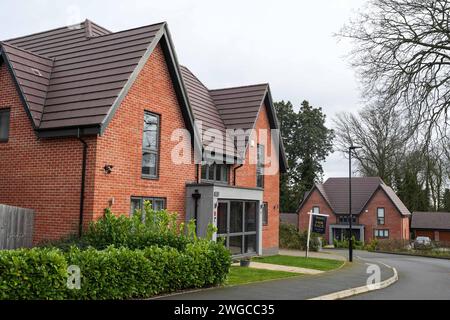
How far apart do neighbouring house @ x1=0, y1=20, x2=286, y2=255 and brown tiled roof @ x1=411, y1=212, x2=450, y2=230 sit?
48.8 metres

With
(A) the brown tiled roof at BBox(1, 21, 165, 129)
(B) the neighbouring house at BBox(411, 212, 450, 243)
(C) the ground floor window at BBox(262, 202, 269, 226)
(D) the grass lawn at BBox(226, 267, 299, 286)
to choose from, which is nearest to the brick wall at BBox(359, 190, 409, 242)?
(B) the neighbouring house at BBox(411, 212, 450, 243)

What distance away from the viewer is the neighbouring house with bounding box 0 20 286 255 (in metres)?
14.2

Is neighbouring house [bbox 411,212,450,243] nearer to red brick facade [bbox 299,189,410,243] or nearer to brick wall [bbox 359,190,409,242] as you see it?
red brick facade [bbox 299,189,410,243]

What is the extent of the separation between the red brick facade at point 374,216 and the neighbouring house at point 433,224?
3.91 m

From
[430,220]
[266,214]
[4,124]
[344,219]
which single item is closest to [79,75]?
[4,124]

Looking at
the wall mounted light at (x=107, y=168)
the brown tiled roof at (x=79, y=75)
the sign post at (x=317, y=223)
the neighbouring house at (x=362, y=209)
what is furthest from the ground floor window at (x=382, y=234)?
the wall mounted light at (x=107, y=168)

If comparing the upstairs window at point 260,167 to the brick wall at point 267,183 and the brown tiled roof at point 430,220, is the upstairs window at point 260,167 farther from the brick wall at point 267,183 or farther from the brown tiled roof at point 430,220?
the brown tiled roof at point 430,220

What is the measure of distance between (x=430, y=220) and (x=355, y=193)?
39.7 ft

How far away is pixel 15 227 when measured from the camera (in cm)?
1384

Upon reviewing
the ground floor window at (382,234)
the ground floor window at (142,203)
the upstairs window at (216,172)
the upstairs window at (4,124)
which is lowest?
the ground floor window at (382,234)

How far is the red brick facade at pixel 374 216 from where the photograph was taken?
184 feet
